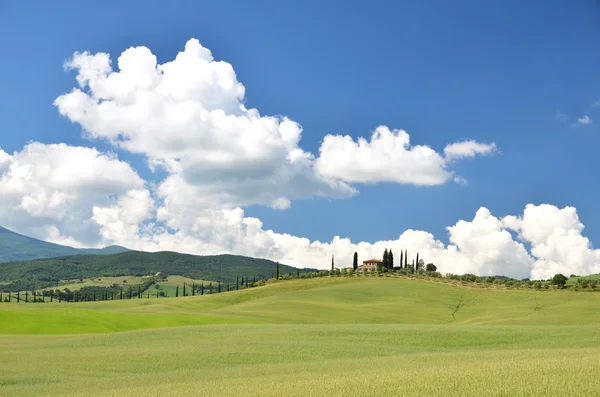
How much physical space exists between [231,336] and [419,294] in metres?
75.7

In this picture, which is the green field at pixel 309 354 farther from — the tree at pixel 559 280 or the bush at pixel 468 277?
the bush at pixel 468 277

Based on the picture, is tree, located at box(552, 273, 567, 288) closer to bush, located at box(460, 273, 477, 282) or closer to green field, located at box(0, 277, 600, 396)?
bush, located at box(460, 273, 477, 282)

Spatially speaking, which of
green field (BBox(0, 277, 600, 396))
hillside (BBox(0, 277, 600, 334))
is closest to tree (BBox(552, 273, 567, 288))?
hillside (BBox(0, 277, 600, 334))

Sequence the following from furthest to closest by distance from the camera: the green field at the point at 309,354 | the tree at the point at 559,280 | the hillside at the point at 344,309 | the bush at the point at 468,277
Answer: the bush at the point at 468,277
the tree at the point at 559,280
the hillside at the point at 344,309
the green field at the point at 309,354

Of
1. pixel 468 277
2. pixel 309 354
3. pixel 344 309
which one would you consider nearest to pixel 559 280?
pixel 468 277

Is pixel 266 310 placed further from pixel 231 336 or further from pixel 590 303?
pixel 590 303

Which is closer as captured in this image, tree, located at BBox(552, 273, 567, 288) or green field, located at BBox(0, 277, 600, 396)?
green field, located at BBox(0, 277, 600, 396)

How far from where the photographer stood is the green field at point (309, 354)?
2039 cm

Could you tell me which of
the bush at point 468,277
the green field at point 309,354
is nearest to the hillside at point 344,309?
the green field at point 309,354

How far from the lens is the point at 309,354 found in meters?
37.1

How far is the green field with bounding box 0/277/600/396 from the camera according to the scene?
803 inches

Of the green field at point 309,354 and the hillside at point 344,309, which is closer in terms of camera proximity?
the green field at point 309,354

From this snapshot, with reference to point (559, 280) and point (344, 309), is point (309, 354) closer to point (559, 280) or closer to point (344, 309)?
point (344, 309)

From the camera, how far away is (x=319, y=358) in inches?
1404
